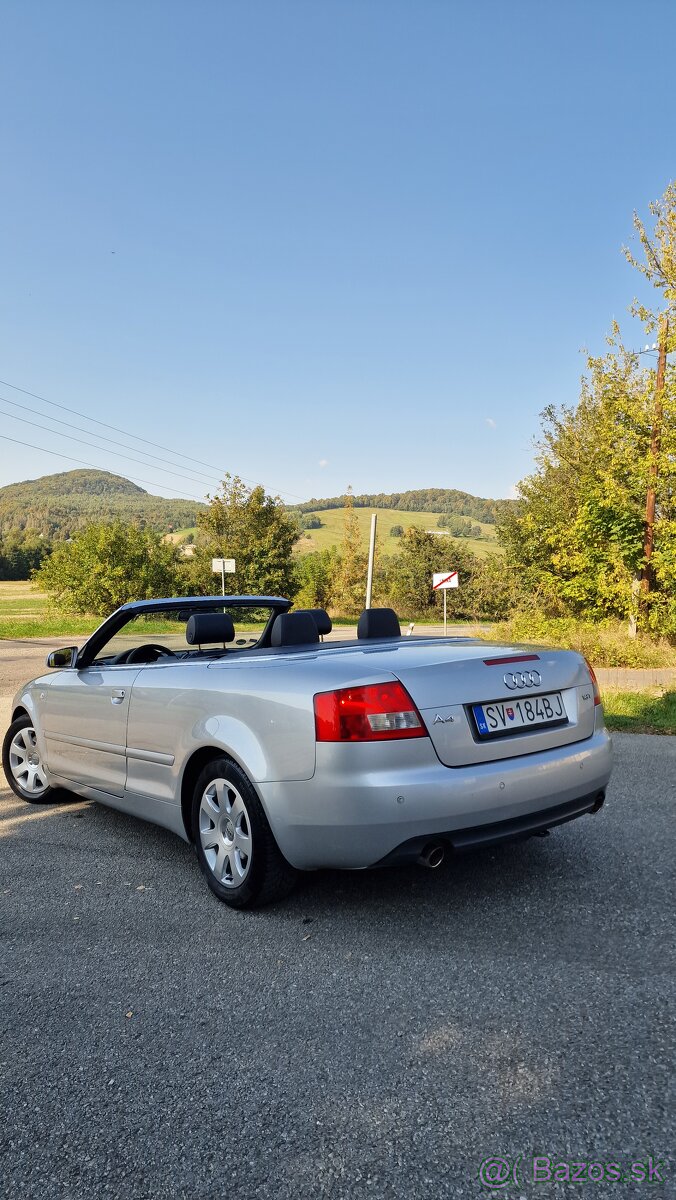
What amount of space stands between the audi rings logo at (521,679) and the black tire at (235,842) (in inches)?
46.5

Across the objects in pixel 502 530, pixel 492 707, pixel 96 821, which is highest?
pixel 502 530

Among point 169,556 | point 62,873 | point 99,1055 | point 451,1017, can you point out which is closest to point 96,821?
point 62,873

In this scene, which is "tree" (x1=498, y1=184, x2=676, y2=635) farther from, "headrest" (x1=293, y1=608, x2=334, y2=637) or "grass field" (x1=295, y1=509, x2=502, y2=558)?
"grass field" (x1=295, y1=509, x2=502, y2=558)

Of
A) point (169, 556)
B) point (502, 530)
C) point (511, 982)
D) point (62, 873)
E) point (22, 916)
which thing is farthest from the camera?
point (169, 556)

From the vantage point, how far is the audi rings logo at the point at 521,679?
334 cm

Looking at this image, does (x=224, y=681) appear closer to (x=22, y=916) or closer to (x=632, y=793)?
(x=22, y=916)

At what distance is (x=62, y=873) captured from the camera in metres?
4.00

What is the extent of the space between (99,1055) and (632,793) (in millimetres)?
4208

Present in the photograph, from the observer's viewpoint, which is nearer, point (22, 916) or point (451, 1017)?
point (451, 1017)

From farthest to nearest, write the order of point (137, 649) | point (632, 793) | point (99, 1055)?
point (632, 793) → point (137, 649) → point (99, 1055)

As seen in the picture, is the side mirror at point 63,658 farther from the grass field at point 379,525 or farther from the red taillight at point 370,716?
the grass field at point 379,525

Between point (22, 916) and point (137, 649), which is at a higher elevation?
point (137, 649)

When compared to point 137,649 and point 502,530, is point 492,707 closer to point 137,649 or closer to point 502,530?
point 137,649

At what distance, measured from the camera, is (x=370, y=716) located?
3006 millimetres
